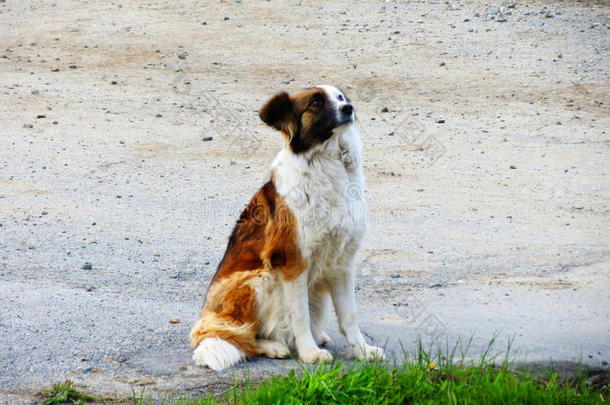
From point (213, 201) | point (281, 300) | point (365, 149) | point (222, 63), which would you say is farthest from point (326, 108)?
point (222, 63)

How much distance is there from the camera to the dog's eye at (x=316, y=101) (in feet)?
17.5

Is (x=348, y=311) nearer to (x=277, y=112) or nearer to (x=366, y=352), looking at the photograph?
(x=366, y=352)

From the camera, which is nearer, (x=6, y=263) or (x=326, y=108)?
(x=326, y=108)

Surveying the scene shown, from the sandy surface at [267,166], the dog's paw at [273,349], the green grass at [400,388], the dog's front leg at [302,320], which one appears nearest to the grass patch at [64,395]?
the green grass at [400,388]

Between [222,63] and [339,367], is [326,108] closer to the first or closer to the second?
[339,367]

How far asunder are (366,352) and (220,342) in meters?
0.90

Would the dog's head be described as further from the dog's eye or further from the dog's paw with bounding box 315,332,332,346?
the dog's paw with bounding box 315,332,332,346

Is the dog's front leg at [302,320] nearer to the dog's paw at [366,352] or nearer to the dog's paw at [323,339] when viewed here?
the dog's paw at [366,352]

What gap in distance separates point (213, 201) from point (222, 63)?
18.1ft

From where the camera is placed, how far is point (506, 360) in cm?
506

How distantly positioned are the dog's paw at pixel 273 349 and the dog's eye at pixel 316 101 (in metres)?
1.49

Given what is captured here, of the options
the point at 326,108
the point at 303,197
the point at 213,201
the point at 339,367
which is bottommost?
the point at 213,201

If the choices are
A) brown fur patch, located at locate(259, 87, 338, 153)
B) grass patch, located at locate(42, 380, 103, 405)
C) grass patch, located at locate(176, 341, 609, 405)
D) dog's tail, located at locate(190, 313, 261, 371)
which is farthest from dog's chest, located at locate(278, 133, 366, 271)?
grass patch, located at locate(42, 380, 103, 405)

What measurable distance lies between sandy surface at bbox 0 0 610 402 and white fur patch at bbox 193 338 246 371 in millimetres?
83
